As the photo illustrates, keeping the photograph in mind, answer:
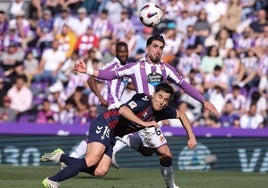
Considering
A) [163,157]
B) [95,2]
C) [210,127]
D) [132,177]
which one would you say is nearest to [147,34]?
[95,2]

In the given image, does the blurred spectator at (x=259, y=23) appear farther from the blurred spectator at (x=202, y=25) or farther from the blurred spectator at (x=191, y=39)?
the blurred spectator at (x=191, y=39)

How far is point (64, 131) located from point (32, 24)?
273 inches

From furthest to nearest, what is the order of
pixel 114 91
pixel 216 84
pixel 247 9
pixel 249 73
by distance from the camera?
pixel 247 9 < pixel 249 73 < pixel 216 84 < pixel 114 91

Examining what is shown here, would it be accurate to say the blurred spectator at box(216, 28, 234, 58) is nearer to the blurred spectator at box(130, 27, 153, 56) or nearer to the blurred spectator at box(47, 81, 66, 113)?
the blurred spectator at box(130, 27, 153, 56)

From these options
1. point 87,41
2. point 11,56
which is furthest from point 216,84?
point 11,56

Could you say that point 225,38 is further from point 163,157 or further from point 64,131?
point 163,157

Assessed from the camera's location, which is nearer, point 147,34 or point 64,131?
point 64,131

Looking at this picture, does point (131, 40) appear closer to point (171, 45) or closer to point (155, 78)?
point (171, 45)

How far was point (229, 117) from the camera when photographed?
20.9m

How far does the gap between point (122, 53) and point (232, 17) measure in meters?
8.29

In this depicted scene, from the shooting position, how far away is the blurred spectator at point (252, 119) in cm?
2058

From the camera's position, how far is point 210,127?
19.1m

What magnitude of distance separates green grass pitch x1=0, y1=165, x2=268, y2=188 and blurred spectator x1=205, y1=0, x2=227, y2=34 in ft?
22.0

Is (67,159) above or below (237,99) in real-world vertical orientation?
above
